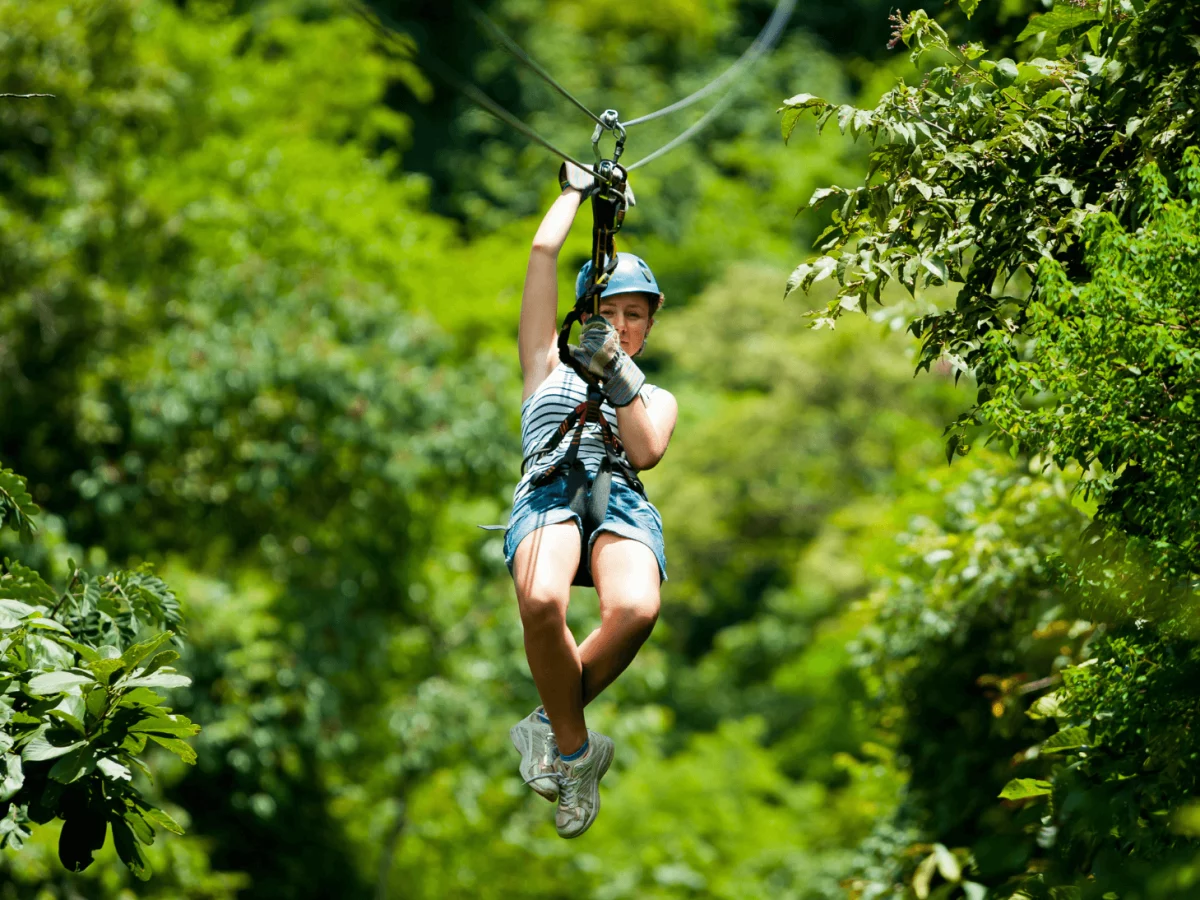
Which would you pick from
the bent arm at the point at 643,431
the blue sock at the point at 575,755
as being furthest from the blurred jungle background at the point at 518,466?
the blue sock at the point at 575,755

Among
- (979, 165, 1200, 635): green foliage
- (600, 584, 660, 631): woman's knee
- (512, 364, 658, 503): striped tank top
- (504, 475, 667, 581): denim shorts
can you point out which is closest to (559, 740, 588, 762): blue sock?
(600, 584, 660, 631): woman's knee

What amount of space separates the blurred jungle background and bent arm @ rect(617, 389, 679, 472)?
21.6 inches

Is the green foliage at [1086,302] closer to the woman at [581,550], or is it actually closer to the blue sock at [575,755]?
the woman at [581,550]

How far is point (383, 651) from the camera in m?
12.9

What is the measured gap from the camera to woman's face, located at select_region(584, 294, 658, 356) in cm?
417

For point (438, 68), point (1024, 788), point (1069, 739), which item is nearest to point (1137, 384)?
point (1069, 739)

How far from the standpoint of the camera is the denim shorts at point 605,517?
388 cm

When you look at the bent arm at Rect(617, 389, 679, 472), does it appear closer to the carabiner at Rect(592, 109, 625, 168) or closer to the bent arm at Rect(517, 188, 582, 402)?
the bent arm at Rect(517, 188, 582, 402)

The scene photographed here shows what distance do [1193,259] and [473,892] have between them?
1323 centimetres

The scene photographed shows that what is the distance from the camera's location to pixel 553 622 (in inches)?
146

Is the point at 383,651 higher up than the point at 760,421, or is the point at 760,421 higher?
the point at 760,421

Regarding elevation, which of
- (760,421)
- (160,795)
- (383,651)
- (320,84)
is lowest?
(160,795)

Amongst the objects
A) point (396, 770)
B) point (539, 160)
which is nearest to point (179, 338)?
point (396, 770)

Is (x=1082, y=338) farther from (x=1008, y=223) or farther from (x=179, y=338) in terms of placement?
(x=179, y=338)
